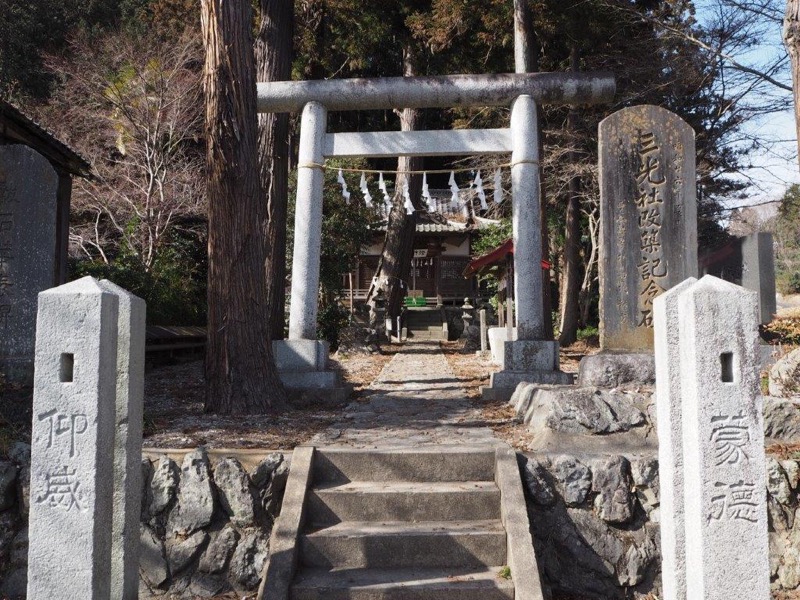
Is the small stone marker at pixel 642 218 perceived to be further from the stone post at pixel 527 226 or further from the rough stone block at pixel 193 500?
the rough stone block at pixel 193 500

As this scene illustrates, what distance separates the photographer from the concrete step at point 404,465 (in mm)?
5125

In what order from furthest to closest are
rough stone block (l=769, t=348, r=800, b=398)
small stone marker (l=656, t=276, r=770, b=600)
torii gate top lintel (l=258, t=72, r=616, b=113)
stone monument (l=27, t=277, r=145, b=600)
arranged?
torii gate top lintel (l=258, t=72, r=616, b=113), rough stone block (l=769, t=348, r=800, b=398), stone monument (l=27, t=277, r=145, b=600), small stone marker (l=656, t=276, r=770, b=600)

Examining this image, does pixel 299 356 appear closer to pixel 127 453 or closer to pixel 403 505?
pixel 403 505

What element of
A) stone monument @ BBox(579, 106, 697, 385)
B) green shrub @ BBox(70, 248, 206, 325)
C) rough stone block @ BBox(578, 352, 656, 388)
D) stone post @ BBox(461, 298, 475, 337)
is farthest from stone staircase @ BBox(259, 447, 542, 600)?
stone post @ BBox(461, 298, 475, 337)

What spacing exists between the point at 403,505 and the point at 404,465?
16.1 inches

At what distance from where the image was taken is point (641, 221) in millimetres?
7590

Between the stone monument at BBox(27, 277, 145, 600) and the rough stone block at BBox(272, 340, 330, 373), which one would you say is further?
the rough stone block at BBox(272, 340, 330, 373)

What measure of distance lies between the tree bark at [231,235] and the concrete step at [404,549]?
2796mm

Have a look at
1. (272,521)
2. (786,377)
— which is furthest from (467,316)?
(272,521)

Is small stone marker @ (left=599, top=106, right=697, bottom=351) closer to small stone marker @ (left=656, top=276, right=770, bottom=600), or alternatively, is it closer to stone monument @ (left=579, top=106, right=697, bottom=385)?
stone monument @ (left=579, top=106, right=697, bottom=385)

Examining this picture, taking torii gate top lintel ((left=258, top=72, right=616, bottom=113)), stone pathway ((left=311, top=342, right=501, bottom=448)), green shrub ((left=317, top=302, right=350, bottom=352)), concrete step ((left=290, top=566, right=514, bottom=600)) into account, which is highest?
torii gate top lintel ((left=258, top=72, right=616, bottom=113))

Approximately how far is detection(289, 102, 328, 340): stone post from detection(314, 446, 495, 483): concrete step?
12.3 feet

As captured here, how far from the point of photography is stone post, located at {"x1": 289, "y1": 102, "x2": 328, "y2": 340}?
28.8 feet

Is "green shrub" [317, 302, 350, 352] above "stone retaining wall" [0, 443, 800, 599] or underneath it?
above
